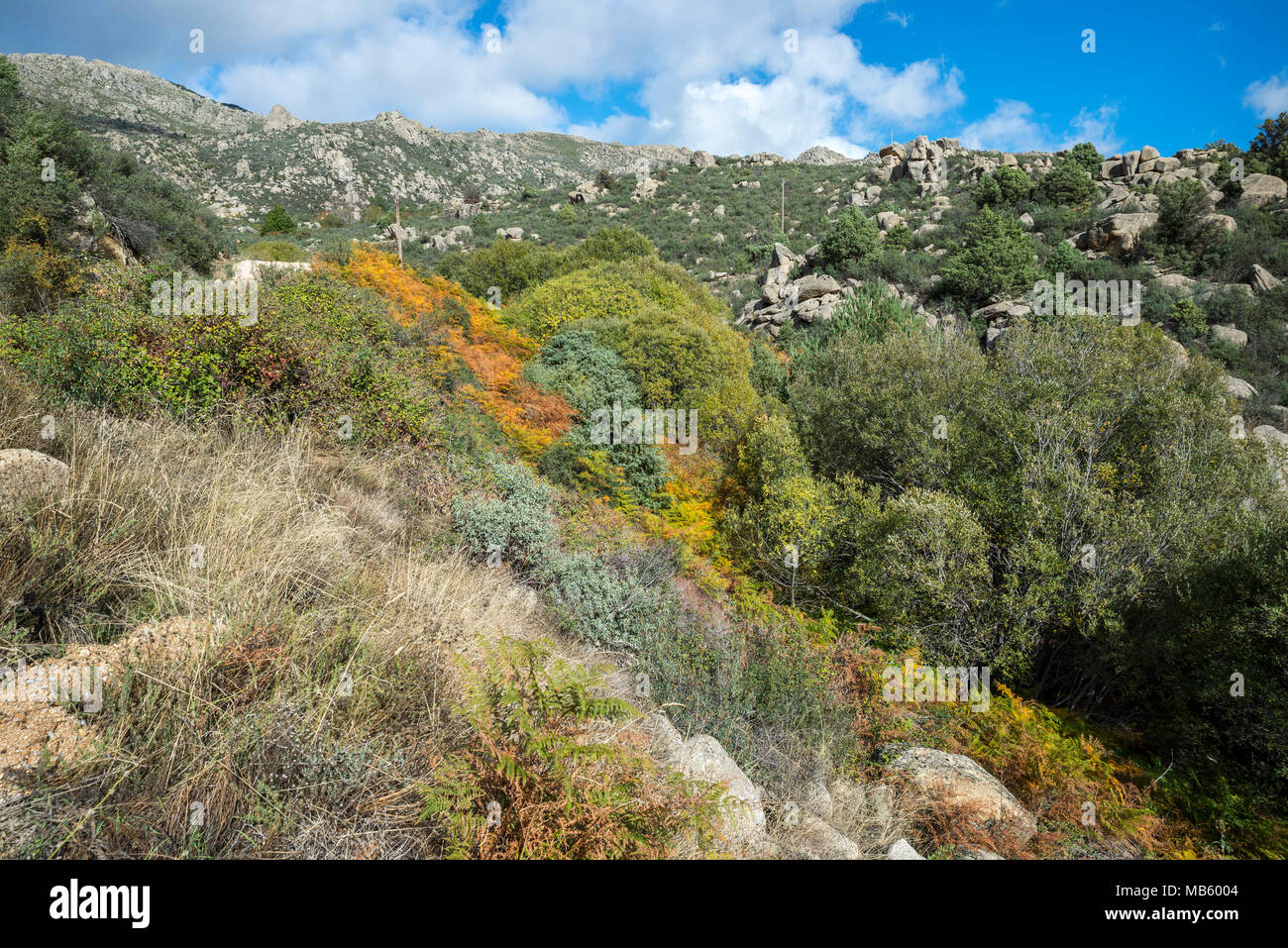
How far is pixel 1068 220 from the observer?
92.8 ft

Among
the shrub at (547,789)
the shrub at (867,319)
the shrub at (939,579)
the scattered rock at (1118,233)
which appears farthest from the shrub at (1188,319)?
the shrub at (547,789)

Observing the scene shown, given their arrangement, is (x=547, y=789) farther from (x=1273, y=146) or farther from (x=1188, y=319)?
(x=1273, y=146)

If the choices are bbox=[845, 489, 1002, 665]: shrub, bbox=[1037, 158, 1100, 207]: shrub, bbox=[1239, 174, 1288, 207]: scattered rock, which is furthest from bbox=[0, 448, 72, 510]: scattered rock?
bbox=[1037, 158, 1100, 207]: shrub

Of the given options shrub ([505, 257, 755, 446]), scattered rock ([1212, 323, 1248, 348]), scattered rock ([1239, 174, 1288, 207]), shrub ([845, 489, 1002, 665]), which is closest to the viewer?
shrub ([845, 489, 1002, 665])

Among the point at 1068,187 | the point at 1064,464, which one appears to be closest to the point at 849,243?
the point at 1068,187

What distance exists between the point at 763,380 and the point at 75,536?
16.5 metres

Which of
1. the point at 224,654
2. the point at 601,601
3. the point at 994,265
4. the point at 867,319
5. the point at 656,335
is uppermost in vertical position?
the point at 994,265

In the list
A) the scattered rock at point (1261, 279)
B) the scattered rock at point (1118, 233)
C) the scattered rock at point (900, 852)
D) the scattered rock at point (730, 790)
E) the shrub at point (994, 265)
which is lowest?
the scattered rock at point (900, 852)

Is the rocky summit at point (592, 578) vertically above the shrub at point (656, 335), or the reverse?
the shrub at point (656, 335)

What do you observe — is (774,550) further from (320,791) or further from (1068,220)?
(1068,220)

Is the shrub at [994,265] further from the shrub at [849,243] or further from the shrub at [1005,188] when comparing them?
the shrub at [1005,188]

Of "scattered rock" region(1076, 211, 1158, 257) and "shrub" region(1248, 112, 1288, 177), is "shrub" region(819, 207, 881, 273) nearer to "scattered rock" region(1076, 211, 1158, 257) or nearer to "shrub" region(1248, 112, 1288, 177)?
"scattered rock" region(1076, 211, 1158, 257)

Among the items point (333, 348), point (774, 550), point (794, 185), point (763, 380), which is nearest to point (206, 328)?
point (333, 348)

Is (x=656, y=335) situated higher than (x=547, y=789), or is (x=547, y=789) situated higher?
(x=656, y=335)
